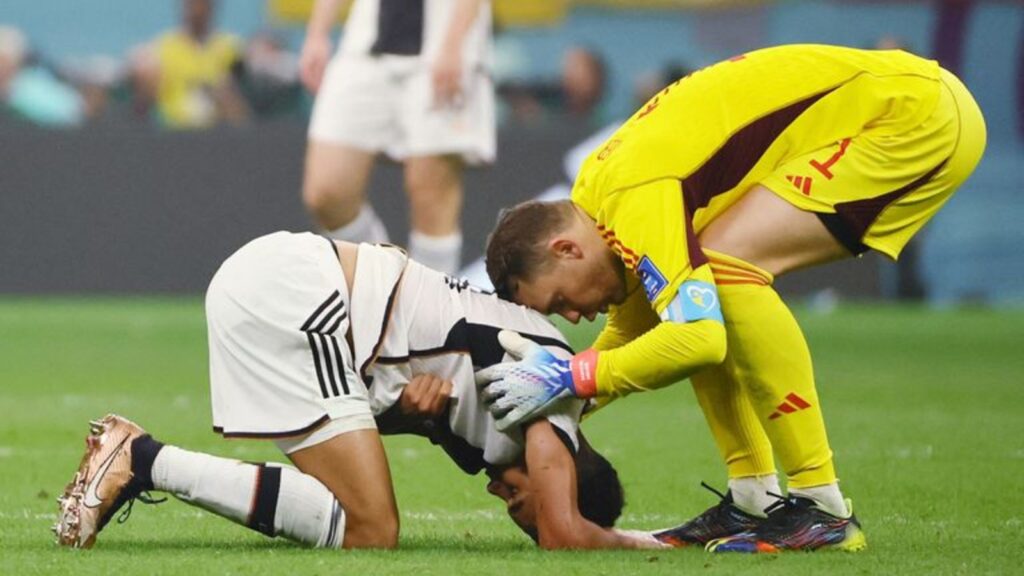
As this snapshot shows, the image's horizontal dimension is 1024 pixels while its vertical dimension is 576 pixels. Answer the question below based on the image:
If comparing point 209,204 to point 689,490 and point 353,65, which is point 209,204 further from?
point 689,490

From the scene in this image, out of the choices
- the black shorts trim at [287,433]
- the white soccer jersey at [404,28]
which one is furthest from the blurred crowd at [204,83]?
the black shorts trim at [287,433]

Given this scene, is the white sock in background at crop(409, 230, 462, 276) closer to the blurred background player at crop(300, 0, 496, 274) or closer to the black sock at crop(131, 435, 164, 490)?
the blurred background player at crop(300, 0, 496, 274)

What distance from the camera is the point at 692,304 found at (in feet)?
15.0

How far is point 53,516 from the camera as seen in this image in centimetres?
535

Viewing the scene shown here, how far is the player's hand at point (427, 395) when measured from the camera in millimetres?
4836

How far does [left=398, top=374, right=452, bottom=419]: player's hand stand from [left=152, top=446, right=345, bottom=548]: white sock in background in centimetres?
31

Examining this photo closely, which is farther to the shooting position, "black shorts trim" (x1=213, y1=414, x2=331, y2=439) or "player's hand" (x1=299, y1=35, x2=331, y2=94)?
"player's hand" (x1=299, y1=35, x2=331, y2=94)

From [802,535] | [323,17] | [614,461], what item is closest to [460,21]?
[323,17]

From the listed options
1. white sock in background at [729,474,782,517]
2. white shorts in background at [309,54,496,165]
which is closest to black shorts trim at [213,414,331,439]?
white sock in background at [729,474,782,517]

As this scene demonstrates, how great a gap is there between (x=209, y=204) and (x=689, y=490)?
8.92 metres

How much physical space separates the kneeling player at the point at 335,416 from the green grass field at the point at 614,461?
0.11 m

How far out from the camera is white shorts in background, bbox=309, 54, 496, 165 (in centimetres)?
883

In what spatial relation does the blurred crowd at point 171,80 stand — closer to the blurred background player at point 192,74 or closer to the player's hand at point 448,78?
the blurred background player at point 192,74

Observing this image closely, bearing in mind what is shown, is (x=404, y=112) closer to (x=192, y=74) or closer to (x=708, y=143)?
(x=708, y=143)
